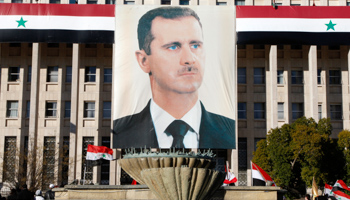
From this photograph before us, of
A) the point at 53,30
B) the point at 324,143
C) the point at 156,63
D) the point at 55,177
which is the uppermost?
the point at 53,30

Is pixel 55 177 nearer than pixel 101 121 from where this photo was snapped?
Yes

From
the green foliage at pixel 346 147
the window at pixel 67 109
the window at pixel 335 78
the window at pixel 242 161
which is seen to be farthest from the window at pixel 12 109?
the window at pixel 335 78

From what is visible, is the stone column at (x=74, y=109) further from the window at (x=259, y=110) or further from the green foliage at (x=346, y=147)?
the green foliage at (x=346, y=147)

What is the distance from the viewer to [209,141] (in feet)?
128

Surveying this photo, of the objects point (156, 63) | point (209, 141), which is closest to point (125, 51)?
point (156, 63)

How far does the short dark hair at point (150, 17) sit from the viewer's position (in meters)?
40.2

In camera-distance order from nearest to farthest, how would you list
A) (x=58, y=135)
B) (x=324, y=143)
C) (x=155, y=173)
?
(x=155, y=173) < (x=324, y=143) < (x=58, y=135)

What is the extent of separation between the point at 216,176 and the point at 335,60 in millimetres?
33792

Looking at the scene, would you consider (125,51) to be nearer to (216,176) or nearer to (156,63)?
(156,63)

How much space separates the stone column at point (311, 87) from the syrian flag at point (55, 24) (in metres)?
16.3

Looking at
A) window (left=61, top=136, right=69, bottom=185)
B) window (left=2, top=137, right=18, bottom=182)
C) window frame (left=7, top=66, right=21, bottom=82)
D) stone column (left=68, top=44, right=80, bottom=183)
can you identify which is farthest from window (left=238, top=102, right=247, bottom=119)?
window frame (left=7, top=66, right=21, bottom=82)

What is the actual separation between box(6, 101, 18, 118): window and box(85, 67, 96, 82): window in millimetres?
6287

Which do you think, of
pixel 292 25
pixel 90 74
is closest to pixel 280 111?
pixel 292 25

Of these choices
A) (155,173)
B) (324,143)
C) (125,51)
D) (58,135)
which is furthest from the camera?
(58,135)
